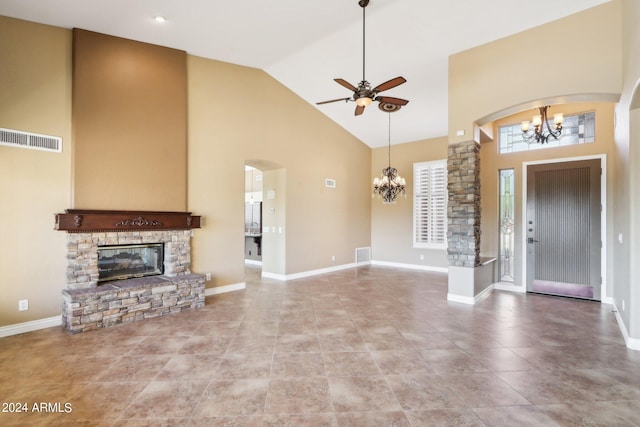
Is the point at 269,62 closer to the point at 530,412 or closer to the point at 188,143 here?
the point at 188,143

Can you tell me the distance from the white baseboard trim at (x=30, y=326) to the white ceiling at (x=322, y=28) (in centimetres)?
388

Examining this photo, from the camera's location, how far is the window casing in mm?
8016

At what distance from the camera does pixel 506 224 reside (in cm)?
623

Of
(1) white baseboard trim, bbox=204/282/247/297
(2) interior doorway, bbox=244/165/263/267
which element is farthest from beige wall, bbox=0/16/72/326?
(2) interior doorway, bbox=244/165/263/267

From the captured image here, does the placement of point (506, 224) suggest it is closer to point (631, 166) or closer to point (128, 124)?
point (631, 166)

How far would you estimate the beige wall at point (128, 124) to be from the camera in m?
4.26

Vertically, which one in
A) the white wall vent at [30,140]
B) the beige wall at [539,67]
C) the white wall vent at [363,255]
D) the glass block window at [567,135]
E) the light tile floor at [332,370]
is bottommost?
the light tile floor at [332,370]

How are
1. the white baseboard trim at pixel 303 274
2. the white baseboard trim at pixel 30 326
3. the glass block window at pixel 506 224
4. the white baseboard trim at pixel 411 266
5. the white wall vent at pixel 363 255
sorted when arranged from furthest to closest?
the white wall vent at pixel 363 255, the white baseboard trim at pixel 411 266, the white baseboard trim at pixel 303 274, the glass block window at pixel 506 224, the white baseboard trim at pixel 30 326

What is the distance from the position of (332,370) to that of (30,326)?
13.0 ft

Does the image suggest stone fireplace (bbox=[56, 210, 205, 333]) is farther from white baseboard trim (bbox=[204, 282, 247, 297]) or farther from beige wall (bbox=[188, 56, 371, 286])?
white baseboard trim (bbox=[204, 282, 247, 297])

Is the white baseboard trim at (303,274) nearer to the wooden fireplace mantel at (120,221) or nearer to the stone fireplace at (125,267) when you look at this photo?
the stone fireplace at (125,267)

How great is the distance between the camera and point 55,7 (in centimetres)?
379

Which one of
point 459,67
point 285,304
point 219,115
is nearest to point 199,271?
point 285,304

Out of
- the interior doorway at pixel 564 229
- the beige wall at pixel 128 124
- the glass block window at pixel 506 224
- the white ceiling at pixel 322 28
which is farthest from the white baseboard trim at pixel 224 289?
the interior doorway at pixel 564 229
